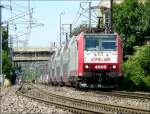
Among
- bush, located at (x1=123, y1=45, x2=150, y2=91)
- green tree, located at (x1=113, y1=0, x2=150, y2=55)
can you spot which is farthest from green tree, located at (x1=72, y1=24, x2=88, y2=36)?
bush, located at (x1=123, y1=45, x2=150, y2=91)

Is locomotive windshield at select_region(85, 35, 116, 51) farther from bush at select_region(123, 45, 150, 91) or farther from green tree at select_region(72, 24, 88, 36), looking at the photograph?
green tree at select_region(72, 24, 88, 36)

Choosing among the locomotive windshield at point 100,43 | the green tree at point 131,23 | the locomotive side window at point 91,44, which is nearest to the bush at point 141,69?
the locomotive windshield at point 100,43

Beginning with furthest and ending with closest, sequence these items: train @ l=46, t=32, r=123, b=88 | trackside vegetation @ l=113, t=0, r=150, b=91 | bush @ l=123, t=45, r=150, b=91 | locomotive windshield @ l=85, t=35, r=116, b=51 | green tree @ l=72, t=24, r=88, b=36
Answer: trackside vegetation @ l=113, t=0, r=150, b=91 < green tree @ l=72, t=24, r=88, b=36 < bush @ l=123, t=45, r=150, b=91 < locomotive windshield @ l=85, t=35, r=116, b=51 < train @ l=46, t=32, r=123, b=88

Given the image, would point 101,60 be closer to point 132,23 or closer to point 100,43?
point 100,43

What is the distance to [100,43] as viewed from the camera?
3052 cm

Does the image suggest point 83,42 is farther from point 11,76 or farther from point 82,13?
point 11,76

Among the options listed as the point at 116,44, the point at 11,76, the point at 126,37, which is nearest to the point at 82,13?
the point at 126,37

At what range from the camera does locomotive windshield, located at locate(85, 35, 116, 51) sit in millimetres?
30375

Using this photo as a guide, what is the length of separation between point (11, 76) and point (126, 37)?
87.4ft

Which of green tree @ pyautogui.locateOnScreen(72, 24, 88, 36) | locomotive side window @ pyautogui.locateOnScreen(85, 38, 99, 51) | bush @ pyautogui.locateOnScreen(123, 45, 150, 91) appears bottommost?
bush @ pyautogui.locateOnScreen(123, 45, 150, 91)

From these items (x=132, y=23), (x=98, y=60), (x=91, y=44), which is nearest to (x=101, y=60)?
(x=98, y=60)

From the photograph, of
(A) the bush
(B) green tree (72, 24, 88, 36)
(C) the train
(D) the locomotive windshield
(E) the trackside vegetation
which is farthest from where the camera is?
(E) the trackside vegetation

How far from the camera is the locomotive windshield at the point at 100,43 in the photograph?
3038cm

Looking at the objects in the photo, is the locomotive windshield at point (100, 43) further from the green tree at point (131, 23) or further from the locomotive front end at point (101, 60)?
the green tree at point (131, 23)
